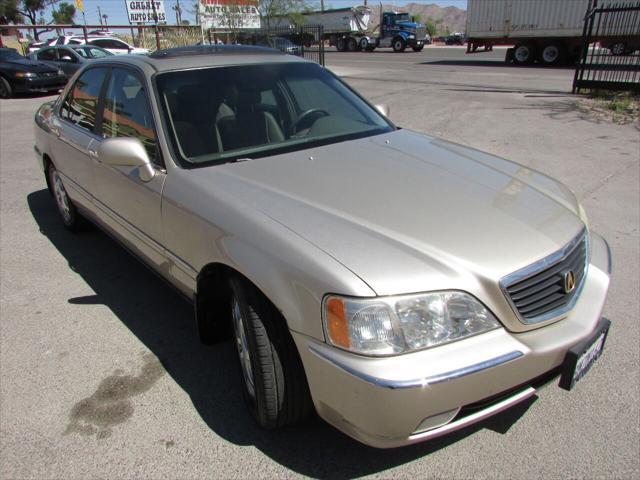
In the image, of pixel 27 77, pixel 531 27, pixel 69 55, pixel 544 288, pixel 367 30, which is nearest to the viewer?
pixel 544 288

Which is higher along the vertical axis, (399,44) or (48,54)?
(48,54)

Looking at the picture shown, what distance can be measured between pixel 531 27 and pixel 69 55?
18349 mm

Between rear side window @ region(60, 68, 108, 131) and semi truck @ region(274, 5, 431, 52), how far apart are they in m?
35.1

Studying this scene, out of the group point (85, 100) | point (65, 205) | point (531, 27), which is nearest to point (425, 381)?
point (85, 100)

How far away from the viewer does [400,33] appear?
1439 inches

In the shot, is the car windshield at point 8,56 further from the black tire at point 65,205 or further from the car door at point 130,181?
the car door at point 130,181

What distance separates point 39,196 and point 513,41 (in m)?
22.9

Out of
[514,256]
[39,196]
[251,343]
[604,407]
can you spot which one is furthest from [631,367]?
[39,196]

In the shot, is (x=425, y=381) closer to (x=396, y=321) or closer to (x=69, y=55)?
(x=396, y=321)

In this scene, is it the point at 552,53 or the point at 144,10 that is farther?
the point at 144,10

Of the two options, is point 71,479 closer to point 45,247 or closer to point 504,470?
point 504,470

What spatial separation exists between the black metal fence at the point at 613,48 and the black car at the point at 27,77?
14002mm

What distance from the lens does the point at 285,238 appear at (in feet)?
6.88

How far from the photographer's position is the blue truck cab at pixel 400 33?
120 ft
